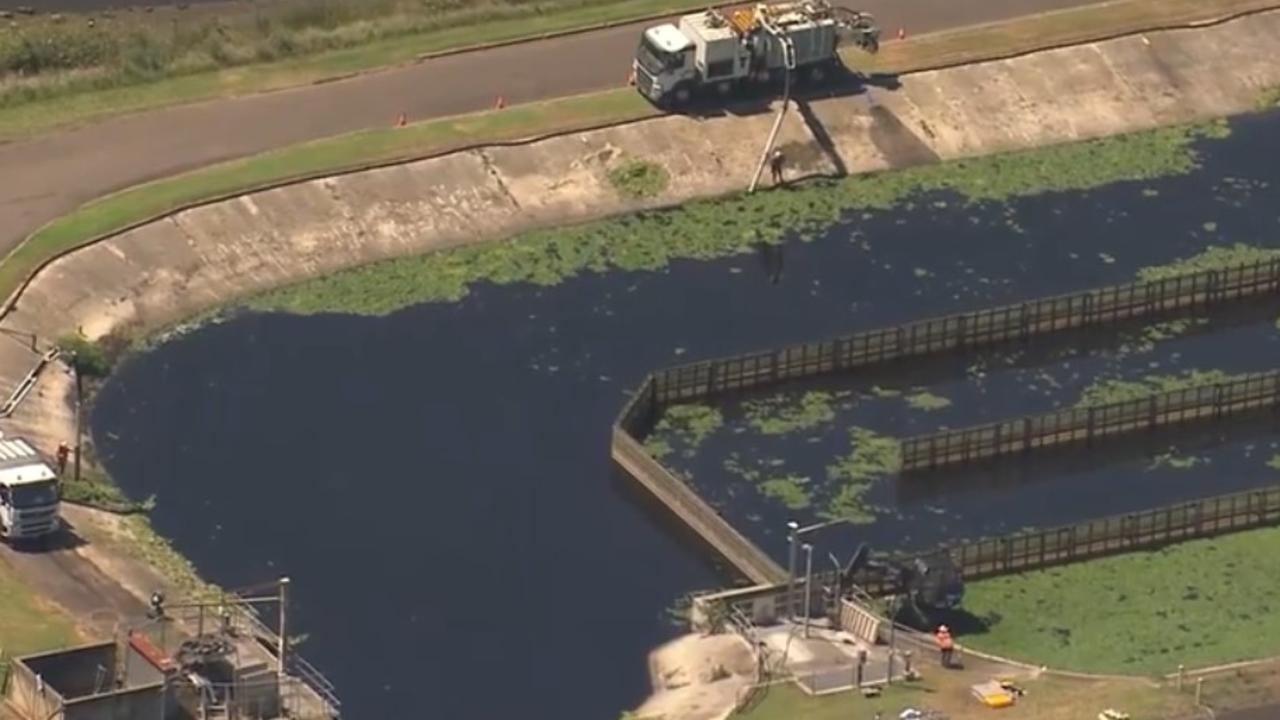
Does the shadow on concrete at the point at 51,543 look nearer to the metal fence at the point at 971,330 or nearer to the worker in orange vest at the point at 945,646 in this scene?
the metal fence at the point at 971,330

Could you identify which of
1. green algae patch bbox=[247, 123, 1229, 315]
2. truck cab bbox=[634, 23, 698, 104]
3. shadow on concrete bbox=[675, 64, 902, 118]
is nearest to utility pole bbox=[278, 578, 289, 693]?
green algae patch bbox=[247, 123, 1229, 315]

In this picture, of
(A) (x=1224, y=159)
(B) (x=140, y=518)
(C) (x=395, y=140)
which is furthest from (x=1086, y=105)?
(B) (x=140, y=518)

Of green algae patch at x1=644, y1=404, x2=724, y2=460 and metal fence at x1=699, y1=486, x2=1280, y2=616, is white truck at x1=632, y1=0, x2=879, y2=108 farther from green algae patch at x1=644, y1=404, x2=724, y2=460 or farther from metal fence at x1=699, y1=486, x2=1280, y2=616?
metal fence at x1=699, y1=486, x2=1280, y2=616

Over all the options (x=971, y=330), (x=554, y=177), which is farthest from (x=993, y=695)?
(x=554, y=177)

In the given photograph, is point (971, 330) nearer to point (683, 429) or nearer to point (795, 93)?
point (683, 429)

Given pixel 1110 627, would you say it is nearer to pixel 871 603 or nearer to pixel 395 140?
pixel 871 603
